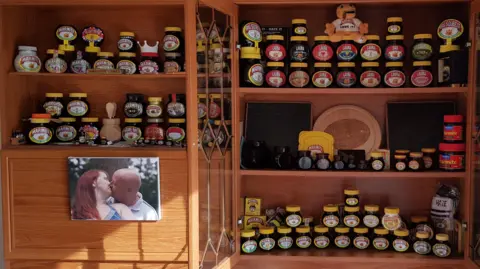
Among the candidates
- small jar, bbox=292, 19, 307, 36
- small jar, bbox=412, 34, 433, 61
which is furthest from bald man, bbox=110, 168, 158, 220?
small jar, bbox=412, 34, 433, 61

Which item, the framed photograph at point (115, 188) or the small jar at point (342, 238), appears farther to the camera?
the small jar at point (342, 238)

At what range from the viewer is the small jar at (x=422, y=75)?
2877 mm

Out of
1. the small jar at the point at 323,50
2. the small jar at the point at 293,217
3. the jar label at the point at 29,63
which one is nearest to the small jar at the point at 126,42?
the jar label at the point at 29,63

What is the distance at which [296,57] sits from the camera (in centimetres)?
295

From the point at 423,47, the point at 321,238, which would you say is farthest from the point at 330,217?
the point at 423,47

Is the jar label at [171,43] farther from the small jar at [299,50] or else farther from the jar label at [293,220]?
the jar label at [293,220]

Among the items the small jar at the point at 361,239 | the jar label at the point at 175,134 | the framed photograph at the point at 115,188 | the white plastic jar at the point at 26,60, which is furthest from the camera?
the small jar at the point at 361,239

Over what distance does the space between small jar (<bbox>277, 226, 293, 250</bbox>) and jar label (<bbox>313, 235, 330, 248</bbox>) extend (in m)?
0.14

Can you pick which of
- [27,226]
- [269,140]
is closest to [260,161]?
[269,140]

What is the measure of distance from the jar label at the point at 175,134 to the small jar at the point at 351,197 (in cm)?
93

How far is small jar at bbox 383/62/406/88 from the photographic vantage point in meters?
2.89

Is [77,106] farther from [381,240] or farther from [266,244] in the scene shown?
[381,240]

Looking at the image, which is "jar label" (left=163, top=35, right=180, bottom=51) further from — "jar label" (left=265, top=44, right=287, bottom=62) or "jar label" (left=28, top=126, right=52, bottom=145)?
"jar label" (left=28, top=126, right=52, bottom=145)

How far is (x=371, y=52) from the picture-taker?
291 cm
